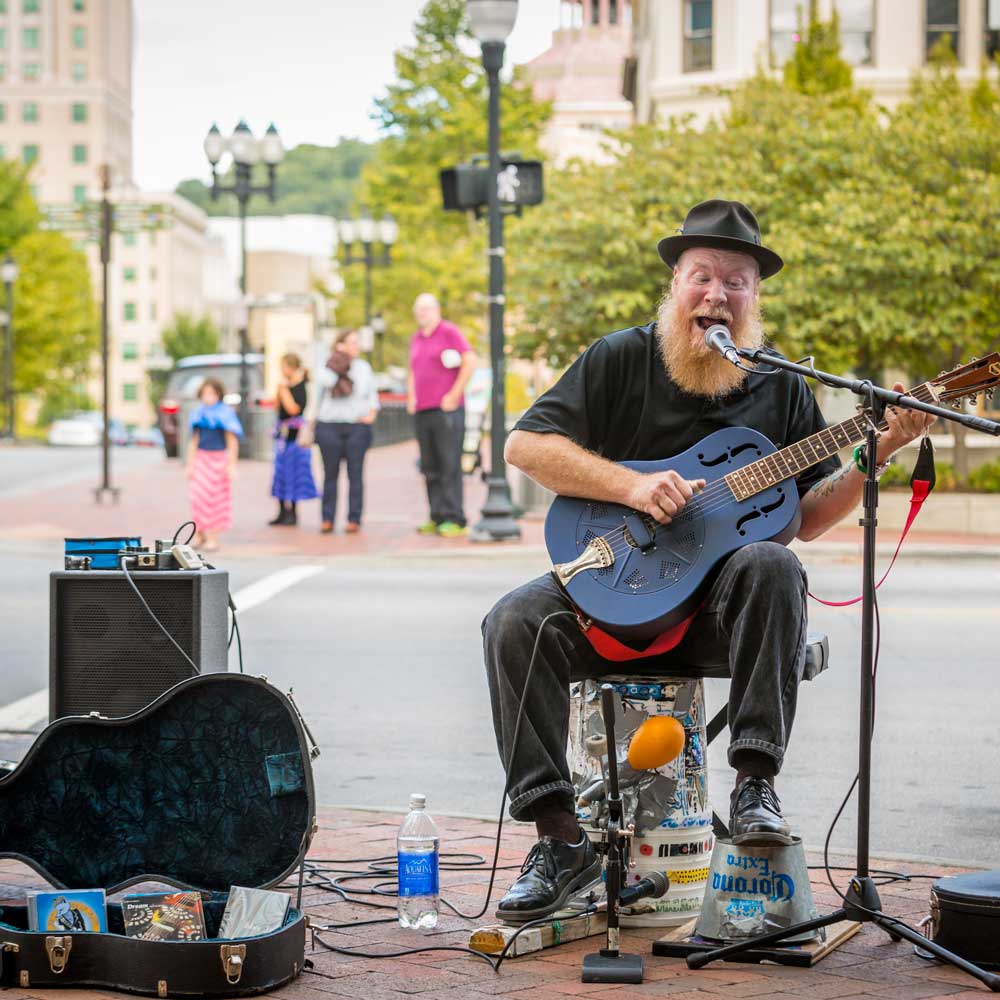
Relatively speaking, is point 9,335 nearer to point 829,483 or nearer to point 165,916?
point 829,483

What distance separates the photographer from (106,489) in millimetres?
21094

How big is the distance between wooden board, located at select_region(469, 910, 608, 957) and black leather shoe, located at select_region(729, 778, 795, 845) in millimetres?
437

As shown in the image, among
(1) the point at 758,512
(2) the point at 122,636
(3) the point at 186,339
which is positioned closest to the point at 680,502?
(1) the point at 758,512

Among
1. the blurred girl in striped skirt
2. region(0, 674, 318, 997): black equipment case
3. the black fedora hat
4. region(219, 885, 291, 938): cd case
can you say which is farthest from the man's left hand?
the blurred girl in striped skirt

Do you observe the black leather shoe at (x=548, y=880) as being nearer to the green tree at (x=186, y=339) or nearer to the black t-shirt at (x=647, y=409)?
the black t-shirt at (x=647, y=409)

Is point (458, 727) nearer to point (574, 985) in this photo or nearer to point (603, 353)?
point (603, 353)

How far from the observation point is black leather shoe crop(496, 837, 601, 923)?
418 centimetres

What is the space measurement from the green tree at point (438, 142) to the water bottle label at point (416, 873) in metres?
39.1

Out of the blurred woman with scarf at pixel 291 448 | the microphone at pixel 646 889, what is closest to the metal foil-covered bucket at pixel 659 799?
the microphone at pixel 646 889

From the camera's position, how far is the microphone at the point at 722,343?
4246 mm

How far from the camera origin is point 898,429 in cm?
420

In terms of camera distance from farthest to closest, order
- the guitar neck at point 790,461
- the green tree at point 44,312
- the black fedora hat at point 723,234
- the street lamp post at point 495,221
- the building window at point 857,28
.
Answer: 1. the green tree at point 44,312
2. the building window at point 857,28
3. the street lamp post at point 495,221
4. the black fedora hat at point 723,234
5. the guitar neck at point 790,461

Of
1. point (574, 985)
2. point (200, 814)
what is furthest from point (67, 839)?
point (574, 985)

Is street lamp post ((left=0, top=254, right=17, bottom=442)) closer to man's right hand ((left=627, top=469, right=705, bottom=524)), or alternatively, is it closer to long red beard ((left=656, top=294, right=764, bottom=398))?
long red beard ((left=656, top=294, right=764, bottom=398))
